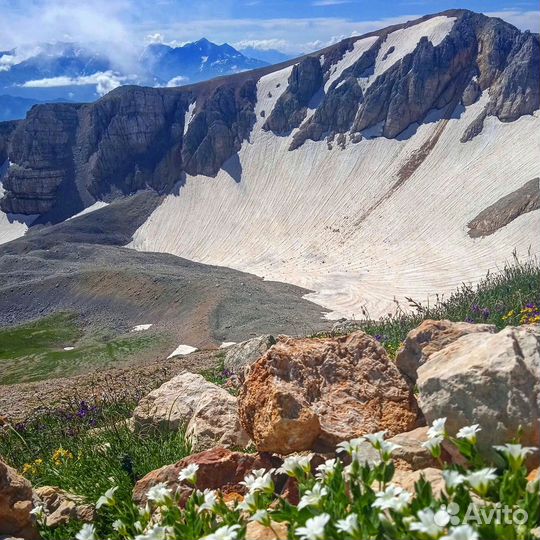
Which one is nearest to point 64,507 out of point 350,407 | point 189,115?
point 350,407

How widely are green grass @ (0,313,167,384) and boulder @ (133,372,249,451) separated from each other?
1108 inches

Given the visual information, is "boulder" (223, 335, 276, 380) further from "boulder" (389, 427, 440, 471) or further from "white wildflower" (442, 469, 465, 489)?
"white wildflower" (442, 469, 465, 489)

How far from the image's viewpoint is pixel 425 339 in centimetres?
781

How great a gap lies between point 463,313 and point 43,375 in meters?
29.5

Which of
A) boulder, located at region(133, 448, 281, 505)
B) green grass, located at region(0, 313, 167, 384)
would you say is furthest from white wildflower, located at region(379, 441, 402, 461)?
green grass, located at region(0, 313, 167, 384)

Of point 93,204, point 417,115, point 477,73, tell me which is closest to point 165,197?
point 93,204

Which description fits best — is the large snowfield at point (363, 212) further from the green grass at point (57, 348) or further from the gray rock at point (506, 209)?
the green grass at point (57, 348)

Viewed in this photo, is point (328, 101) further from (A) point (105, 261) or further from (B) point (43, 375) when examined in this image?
(B) point (43, 375)

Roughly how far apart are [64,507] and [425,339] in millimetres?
4663

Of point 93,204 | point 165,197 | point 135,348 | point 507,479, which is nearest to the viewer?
point 507,479

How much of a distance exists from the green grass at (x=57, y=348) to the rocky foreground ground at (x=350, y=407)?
30942 mm

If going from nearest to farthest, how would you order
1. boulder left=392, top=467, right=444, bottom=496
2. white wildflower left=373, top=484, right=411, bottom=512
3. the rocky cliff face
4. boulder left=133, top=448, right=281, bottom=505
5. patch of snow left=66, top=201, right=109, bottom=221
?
white wildflower left=373, top=484, right=411, bottom=512, boulder left=392, top=467, right=444, bottom=496, boulder left=133, top=448, right=281, bottom=505, the rocky cliff face, patch of snow left=66, top=201, right=109, bottom=221

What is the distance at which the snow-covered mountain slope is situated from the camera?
5816 centimetres

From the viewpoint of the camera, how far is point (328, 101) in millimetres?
84188
